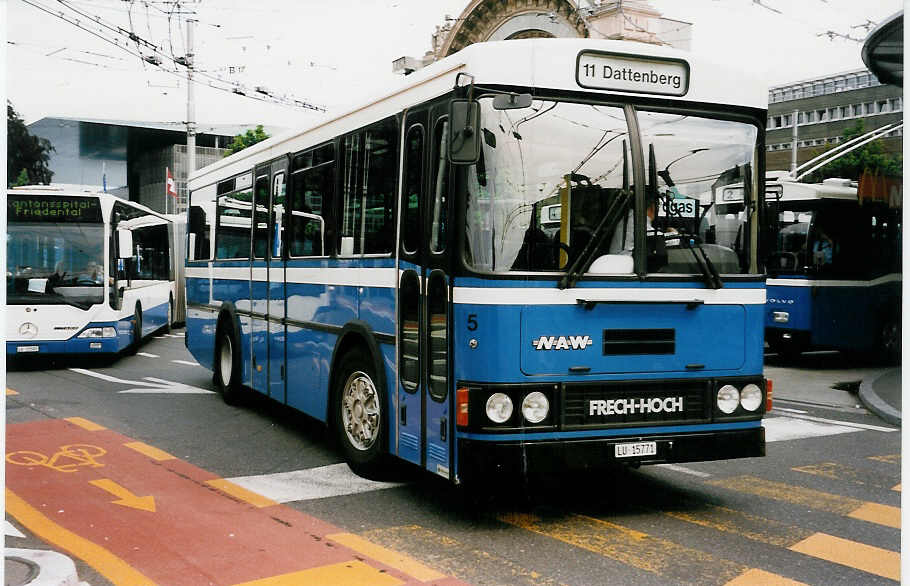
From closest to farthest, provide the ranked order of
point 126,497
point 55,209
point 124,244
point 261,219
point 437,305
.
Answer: point 437,305
point 126,497
point 261,219
point 55,209
point 124,244

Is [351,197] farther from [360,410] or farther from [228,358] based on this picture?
[228,358]

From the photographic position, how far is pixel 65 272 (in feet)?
49.0

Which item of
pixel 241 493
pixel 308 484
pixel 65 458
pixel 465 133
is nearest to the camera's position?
pixel 465 133

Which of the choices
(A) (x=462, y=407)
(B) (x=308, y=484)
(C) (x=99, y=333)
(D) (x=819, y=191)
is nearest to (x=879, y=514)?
(A) (x=462, y=407)

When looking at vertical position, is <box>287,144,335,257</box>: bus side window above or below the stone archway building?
below

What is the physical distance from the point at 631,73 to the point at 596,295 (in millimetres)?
1432

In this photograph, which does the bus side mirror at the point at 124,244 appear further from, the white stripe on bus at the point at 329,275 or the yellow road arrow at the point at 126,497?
the yellow road arrow at the point at 126,497

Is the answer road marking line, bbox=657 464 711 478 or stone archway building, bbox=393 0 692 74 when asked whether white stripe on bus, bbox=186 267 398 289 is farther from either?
road marking line, bbox=657 464 711 478

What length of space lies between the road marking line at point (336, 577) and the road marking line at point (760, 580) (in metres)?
1.76

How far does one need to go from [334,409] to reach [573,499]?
2.14m

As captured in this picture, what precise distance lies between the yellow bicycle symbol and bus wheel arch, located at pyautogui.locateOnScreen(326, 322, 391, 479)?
2024 mm

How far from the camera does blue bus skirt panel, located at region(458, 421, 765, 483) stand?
5.71 metres

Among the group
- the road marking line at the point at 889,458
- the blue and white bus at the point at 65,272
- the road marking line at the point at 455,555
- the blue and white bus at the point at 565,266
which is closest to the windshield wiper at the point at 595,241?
the blue and white bus at the point at 565,266

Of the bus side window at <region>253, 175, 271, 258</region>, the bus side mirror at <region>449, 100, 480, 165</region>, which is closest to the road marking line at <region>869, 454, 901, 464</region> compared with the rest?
the bus side mirror at <region>449, 100, 480, 165</region>
